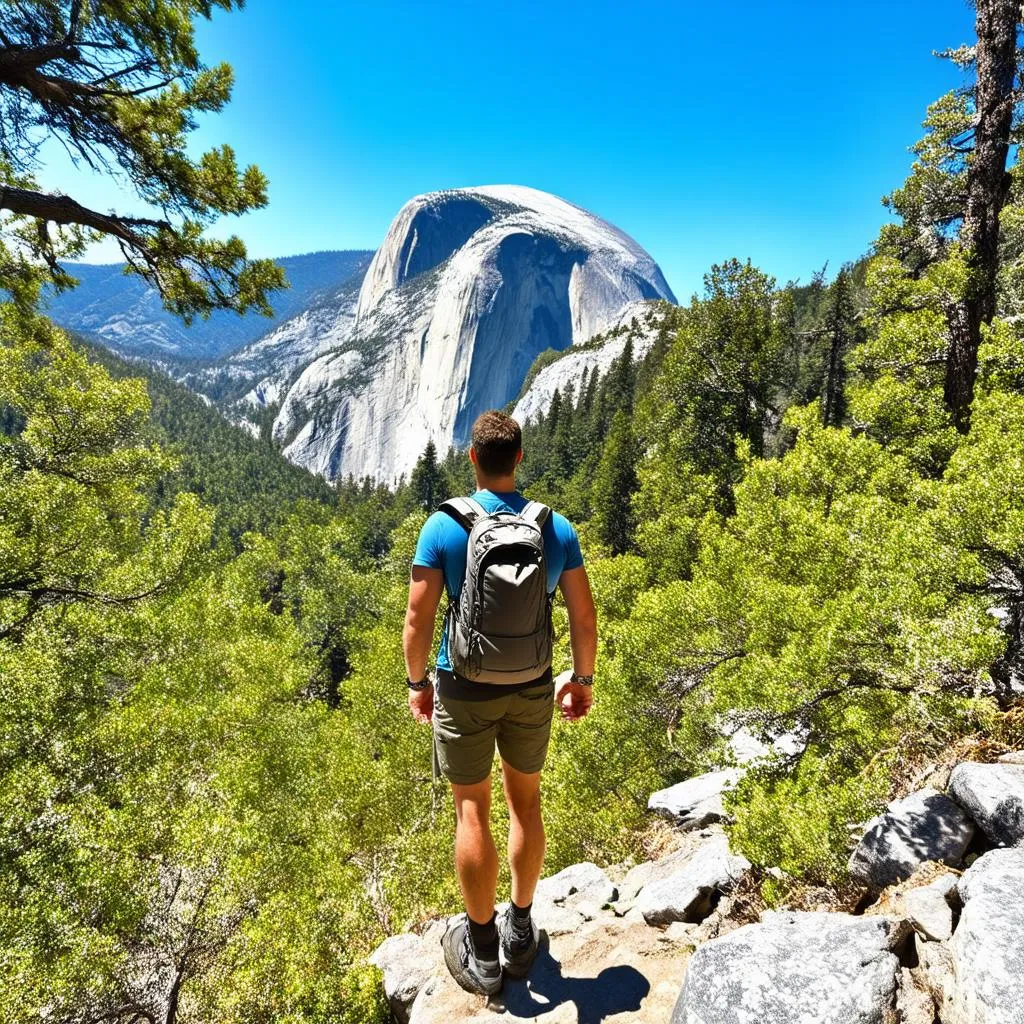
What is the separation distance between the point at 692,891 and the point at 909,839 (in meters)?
1.93

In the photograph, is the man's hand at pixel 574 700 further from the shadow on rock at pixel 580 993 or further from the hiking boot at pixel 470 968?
the shadow on rock at pixel 580 993

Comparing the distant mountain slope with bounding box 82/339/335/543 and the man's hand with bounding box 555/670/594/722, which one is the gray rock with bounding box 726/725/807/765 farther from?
the distant mountain slope with bounding box 82/339/335/543

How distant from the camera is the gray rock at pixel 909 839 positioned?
3.51 metres

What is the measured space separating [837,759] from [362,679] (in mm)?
20286

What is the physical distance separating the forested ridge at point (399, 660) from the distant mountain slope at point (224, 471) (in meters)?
76.0

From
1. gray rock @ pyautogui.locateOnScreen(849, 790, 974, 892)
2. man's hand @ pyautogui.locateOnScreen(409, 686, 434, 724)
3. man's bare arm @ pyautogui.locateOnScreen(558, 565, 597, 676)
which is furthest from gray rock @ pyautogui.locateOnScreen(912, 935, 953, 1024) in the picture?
man's hand @ pyautogui.locateOnScreen(409, 686, 434, 724)

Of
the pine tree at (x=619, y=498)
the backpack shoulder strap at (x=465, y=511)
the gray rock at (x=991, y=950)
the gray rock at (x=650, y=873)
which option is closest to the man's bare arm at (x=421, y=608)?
the backpack shoulder strap at (x=465, y=511)

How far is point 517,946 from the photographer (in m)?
3.98

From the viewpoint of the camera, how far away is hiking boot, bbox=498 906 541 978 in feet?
13.1

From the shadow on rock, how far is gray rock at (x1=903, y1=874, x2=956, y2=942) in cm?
193

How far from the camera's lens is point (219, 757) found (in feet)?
47.8

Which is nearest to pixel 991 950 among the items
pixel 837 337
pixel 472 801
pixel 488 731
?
pixel 488 731

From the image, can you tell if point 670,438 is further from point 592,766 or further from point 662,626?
point 592,766

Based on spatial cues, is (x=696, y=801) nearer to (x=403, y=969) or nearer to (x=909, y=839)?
(x=403, y=969)
